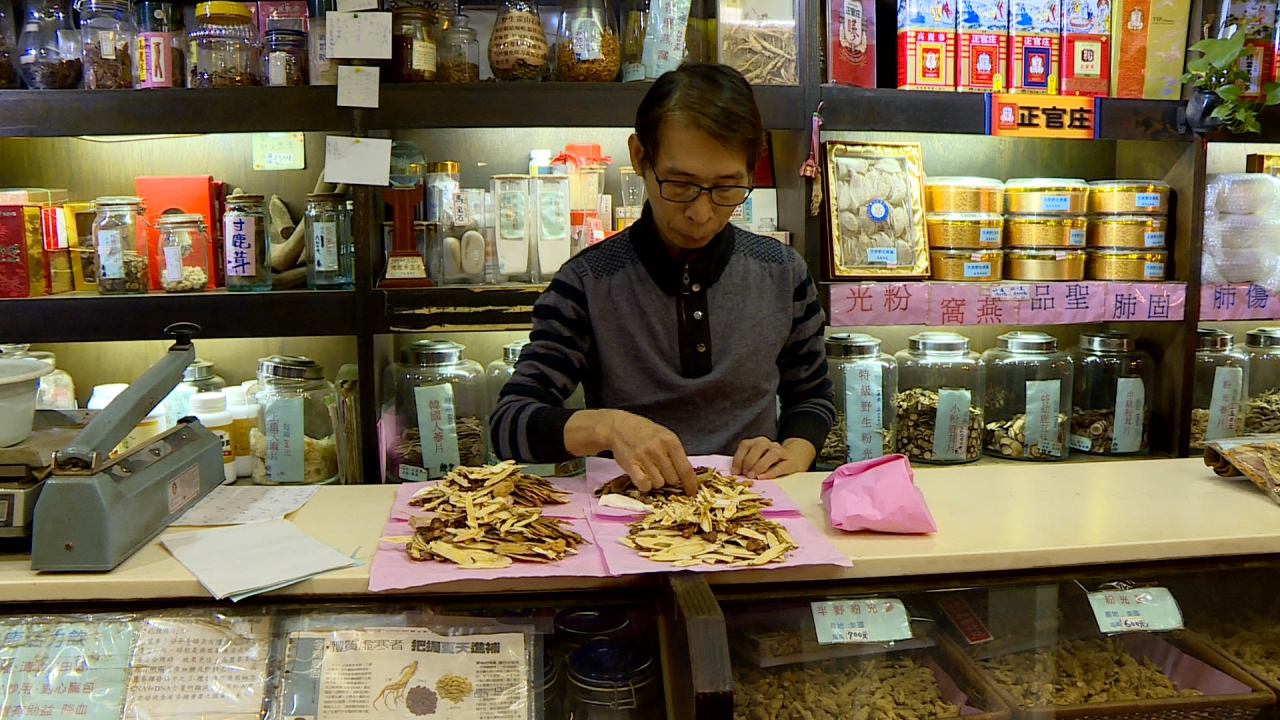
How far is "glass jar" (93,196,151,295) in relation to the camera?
2414 mm

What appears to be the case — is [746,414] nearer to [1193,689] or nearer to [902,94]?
[1193,689]

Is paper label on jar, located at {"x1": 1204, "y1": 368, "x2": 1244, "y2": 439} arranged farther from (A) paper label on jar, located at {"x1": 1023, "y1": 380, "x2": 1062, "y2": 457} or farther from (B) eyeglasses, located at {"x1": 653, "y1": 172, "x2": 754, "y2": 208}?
(B) eyeglasses, located at {"x1": 653, "y1": 172, "x2": 754, "y2": 208}

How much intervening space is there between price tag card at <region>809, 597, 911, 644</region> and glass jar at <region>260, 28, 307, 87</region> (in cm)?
193

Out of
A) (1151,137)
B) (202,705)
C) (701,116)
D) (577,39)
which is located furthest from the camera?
(1151,137)

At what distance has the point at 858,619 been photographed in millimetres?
1165

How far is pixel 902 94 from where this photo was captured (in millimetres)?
2506

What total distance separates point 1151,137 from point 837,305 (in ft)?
3.39

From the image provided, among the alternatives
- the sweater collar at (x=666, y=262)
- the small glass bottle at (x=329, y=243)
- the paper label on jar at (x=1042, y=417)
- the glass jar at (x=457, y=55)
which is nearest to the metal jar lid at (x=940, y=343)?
the paper label on jar at (x=1042, y=417)

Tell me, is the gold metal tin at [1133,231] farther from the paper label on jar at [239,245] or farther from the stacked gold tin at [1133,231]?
the paper label on jar at [239,245]

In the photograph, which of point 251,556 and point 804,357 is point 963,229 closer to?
point 804,357

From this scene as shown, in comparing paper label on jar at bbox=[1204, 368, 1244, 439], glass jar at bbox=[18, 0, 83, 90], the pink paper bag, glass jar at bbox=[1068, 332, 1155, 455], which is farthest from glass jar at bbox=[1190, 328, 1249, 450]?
glass jar at bbox=[18, 0, 83, 90]

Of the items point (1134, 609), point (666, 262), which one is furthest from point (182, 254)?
point (1134, 609)

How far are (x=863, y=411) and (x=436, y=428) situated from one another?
45.1 inches

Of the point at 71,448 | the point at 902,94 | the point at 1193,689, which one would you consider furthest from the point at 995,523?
the point at 902,94
